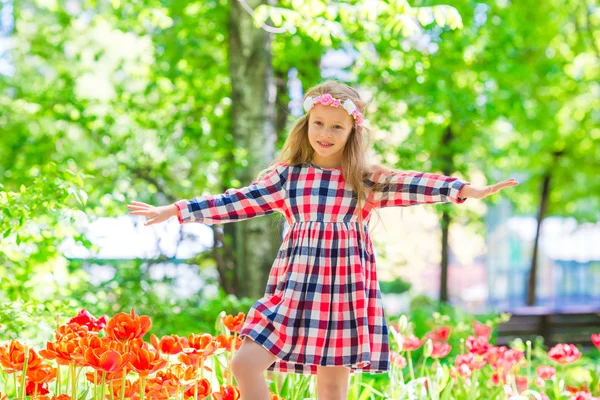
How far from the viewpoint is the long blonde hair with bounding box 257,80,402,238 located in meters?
2.77

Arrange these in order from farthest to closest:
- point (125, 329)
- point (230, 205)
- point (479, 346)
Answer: point (479, 346) < point (230, 205) < point (125, 329)

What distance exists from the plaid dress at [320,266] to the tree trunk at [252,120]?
2678 millimetres

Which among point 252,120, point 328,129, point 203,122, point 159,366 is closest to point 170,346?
point 159,366

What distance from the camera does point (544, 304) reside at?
1631cm

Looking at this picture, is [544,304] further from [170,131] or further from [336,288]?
[336,288]

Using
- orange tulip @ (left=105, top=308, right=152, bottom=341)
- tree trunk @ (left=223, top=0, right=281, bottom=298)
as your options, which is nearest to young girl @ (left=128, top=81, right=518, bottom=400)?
orange tulip @ (left=105, top=308, right=152, bottom=341)

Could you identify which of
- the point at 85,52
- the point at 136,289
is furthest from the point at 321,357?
the point at 85,52

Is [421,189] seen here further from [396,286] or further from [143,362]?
[396,286]

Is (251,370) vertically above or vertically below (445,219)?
below

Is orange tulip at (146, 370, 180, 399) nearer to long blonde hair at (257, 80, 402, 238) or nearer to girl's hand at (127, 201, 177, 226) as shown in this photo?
girl's hand at (127, 201, 177, 226)

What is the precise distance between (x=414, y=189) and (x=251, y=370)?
0.84 metres

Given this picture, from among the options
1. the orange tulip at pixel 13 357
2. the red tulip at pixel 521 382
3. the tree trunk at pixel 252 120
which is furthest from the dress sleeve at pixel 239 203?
the tree trunk at pixel 252 120

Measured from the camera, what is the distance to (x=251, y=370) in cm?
247

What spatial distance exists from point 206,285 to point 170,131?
1.29 meters
